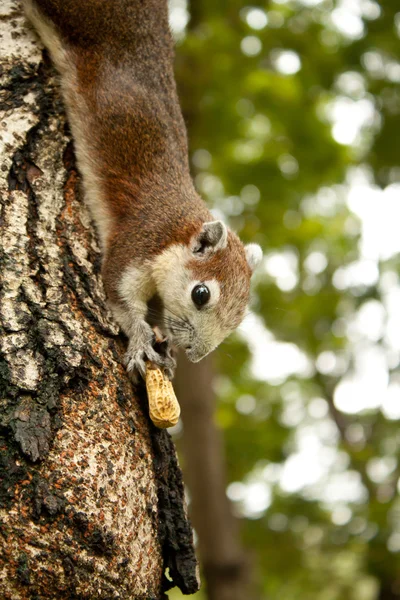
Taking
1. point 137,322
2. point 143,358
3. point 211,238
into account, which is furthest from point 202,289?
point 143,358

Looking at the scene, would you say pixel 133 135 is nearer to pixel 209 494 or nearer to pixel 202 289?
pixel 202 289

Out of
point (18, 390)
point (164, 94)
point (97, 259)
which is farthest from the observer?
point (164, 94)

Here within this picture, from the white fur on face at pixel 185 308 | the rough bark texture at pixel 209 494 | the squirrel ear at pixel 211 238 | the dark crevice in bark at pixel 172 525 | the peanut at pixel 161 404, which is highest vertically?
the squirrel ear at pixel 211 238

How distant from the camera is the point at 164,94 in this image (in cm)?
375

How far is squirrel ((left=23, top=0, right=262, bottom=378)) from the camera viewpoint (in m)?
3.19

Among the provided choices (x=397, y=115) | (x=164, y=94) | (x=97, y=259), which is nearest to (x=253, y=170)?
(x=397, y=115)

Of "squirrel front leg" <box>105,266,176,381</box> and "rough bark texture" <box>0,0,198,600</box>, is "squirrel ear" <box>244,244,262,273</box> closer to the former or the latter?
"squirrel front leg" <box>105,266,176,381</box>

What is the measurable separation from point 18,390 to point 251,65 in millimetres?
4777

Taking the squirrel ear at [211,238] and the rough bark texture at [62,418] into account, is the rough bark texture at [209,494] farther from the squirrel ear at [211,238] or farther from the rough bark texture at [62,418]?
the rough bark texture at [62,418]

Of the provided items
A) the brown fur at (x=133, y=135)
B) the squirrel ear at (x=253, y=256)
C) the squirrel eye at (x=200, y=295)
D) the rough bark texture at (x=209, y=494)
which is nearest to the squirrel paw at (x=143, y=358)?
Answer: the squirrel eye at (x=200, y=295)

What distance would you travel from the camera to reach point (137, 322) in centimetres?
298

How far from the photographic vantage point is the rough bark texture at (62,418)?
2012 mm

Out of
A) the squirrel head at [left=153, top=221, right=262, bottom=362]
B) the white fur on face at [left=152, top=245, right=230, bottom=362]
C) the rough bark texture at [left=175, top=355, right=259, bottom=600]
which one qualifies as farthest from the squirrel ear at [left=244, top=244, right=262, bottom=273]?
the rough bark texture at [left=175, top=355, right=259, bottom=600]

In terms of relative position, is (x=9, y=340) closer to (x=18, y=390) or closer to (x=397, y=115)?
(x=18, y=390)
